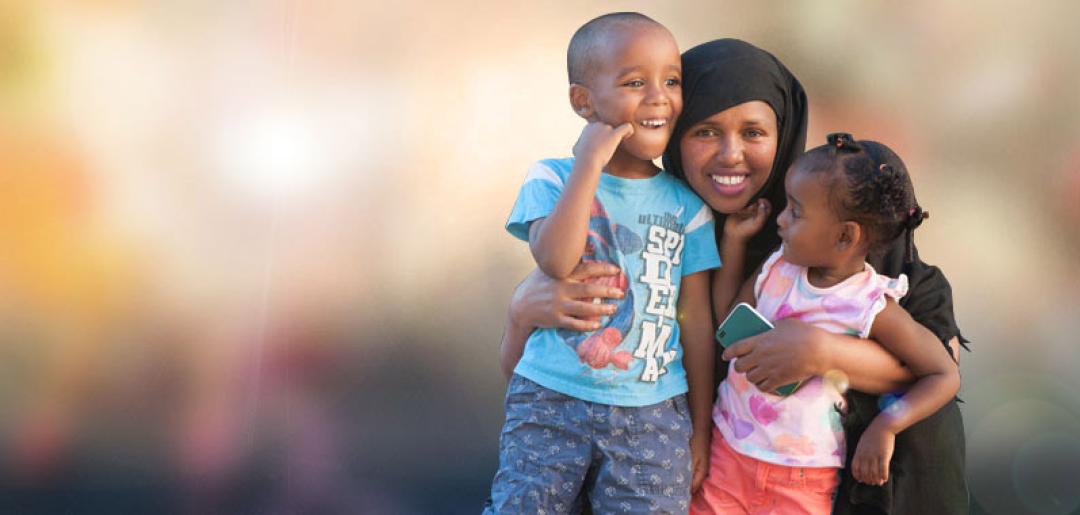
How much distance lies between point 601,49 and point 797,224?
1.68 feet

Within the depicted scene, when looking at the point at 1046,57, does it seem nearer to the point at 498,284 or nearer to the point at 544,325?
the point at 498,284

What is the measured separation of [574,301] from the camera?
2152mm

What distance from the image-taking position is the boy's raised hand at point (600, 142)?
2.03 metres

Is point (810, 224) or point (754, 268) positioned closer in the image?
point (810, 224)

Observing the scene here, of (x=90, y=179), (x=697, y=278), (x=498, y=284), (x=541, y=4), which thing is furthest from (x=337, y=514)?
(x=697, y=278)

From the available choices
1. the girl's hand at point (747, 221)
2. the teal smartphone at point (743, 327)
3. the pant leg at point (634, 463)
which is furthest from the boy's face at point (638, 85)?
the pant leg at point (634, 463)

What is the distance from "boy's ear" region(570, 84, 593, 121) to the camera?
2201 mm

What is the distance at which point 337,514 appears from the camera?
14.0 ft

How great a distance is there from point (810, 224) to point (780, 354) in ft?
0.80

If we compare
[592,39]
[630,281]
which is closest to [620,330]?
[630,281]

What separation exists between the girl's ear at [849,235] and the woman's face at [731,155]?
265mm

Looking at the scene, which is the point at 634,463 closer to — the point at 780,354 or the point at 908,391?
the point at 780,354

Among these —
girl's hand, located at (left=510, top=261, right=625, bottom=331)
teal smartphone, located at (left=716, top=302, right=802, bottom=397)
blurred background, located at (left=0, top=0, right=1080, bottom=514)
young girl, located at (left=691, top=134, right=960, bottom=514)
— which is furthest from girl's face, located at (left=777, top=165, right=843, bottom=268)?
blurred background, located at (left=0, top=0, right=1080, bottom=514)

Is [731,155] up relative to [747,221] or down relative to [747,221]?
up
